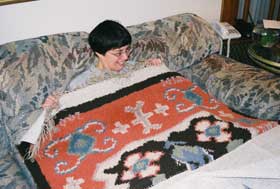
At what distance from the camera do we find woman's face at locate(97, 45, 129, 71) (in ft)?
5.09

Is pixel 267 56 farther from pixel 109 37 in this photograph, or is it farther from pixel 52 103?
pixel 52 103

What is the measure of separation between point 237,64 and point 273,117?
1.68 feet

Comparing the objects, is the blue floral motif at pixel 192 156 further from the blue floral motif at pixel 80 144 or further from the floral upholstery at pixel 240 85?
the floral upholstery at pixel 240 85

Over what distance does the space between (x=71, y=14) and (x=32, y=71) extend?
470 mm

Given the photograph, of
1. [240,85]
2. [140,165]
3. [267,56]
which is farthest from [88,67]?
[267,56]

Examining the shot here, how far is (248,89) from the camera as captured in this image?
1.68m

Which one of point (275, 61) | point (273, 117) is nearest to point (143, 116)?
point (273, 117)

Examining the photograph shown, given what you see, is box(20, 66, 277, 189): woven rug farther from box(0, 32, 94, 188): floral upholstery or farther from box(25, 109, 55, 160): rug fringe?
box(0, 32, 94, 188): floral upholstery

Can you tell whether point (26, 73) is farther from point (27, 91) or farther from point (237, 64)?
point (237, 64)

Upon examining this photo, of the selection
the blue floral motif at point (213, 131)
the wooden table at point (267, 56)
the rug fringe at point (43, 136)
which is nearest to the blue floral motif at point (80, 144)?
the rug fringe at point (43, 136)

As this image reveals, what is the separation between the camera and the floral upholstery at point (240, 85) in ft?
5.22

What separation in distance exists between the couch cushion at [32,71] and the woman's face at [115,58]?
0.35 feet

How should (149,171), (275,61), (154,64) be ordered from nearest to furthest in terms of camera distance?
(149,171)
(154,64)
(275,61)

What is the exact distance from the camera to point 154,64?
5.49 feet
